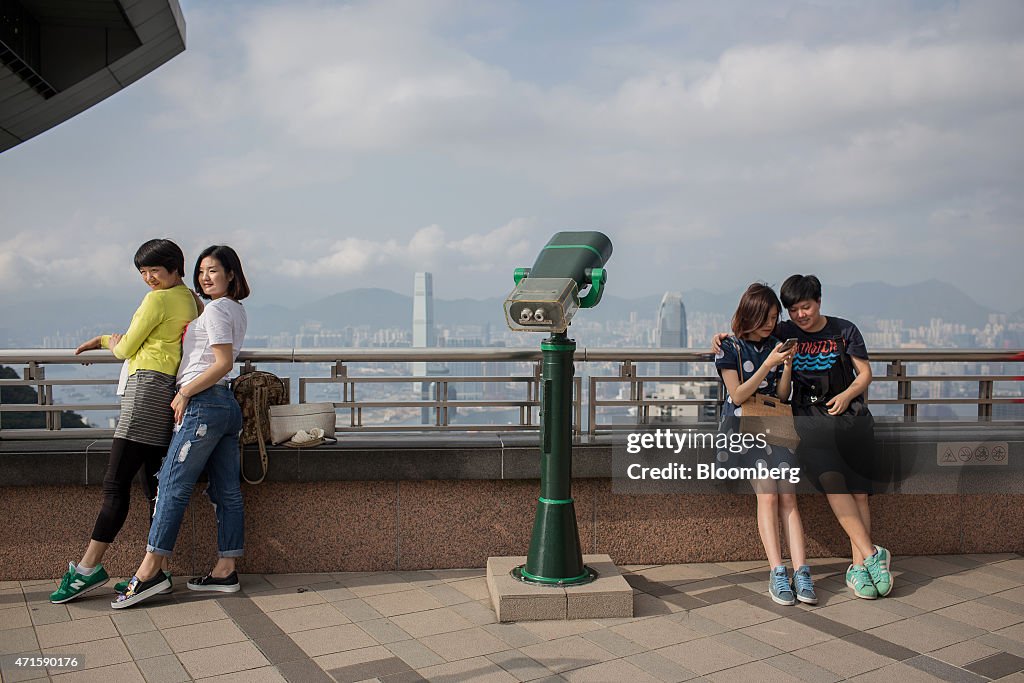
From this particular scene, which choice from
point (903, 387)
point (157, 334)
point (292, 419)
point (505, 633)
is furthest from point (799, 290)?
point (157, 334)

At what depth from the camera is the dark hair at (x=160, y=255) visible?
17.5ft

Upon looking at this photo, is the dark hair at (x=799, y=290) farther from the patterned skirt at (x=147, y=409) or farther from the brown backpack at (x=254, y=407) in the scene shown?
the patterned skirt at (x=147, y=409)

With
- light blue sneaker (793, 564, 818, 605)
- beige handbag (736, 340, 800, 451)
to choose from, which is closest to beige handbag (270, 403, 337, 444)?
beige handbag (736, 340, 800, 451)

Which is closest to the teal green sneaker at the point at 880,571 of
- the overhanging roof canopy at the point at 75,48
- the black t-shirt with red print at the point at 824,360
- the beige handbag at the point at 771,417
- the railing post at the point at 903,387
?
the beige handbag at the point at 771,417

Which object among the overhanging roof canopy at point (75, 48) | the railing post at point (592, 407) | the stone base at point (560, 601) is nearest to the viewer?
the stone base at point (560, 601)

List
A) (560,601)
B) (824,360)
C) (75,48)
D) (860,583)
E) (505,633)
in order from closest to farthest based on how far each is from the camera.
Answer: (505,633)
(560,601)
(860,583)
(824,360)
(75,48)

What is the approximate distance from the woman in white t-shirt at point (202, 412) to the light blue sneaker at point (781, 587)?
3.24 meters

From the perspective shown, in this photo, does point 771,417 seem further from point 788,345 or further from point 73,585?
point 73,585

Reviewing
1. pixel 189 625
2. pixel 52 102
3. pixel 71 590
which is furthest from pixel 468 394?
pixel 52 102

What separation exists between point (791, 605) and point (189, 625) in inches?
135

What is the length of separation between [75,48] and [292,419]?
1584 centimetres

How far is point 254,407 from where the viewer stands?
5672 millimetres

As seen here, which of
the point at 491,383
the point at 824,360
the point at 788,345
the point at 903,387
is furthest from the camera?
the point at 903,387

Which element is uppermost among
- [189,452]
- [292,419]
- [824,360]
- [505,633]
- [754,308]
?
[754,308]
